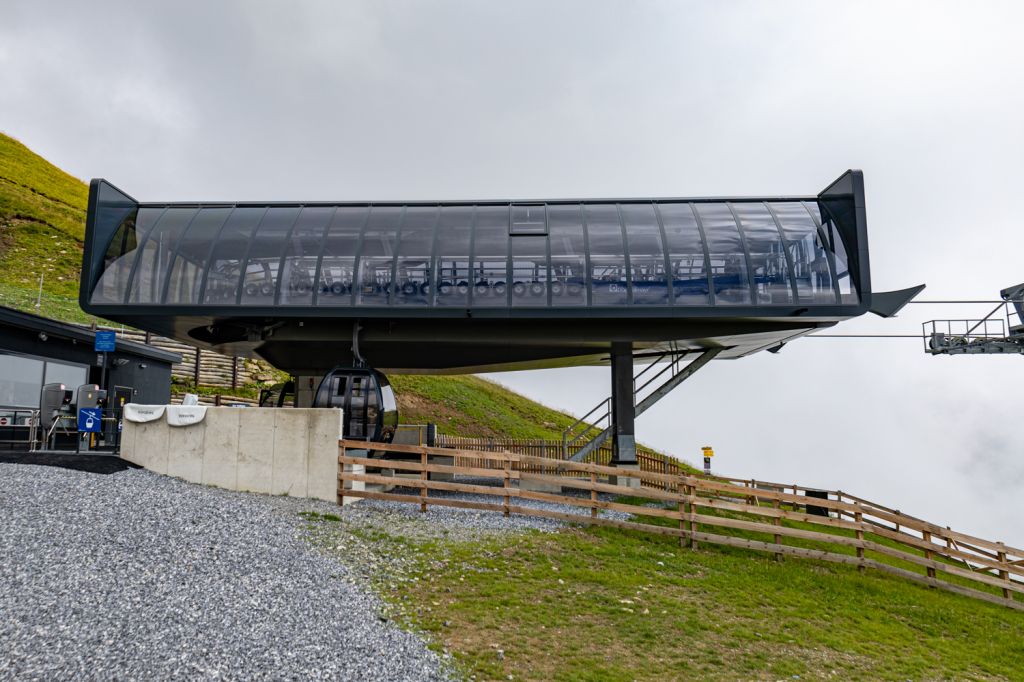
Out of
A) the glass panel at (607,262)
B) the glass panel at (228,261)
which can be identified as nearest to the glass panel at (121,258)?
A: the glass panel at (228,261)

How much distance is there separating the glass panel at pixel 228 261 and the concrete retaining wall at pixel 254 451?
4.17 m

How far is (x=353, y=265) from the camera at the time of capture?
53.4 ft

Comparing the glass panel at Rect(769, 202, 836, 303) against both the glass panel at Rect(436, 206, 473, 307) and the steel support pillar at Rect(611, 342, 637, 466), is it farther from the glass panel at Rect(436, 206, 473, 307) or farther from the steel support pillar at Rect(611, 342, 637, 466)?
the glass panel at Rect(436, 206, 473, 307)

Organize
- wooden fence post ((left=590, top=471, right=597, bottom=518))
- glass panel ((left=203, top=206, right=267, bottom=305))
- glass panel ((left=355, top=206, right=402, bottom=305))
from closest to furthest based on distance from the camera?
1. wooden fence post ((left=590, top=471, right=597, bottom=518))
2. glass panel ((left=355, top=206, right=402, bottom=305))
3. glass panel ((left=203, top=206, right=267, bottom=305))

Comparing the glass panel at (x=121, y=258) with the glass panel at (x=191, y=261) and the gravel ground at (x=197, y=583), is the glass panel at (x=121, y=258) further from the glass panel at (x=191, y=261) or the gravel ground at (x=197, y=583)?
the gravel ground at (x=197, y=583)

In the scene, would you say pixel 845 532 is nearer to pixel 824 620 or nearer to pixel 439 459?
pixel 824 620

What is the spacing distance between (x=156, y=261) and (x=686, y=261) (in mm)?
14408

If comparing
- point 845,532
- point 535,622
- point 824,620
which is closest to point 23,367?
point 535,622

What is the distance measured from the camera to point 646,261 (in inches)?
622

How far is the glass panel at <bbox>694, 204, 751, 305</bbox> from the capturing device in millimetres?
15430

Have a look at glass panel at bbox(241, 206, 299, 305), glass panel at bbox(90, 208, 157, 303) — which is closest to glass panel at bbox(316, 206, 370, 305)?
glass panel at bbox(241, 206, 299, 305)

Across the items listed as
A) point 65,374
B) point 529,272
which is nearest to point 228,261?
point 529,272

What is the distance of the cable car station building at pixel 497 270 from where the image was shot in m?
15.5

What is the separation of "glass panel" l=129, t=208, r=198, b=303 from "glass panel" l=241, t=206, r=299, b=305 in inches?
91.4
